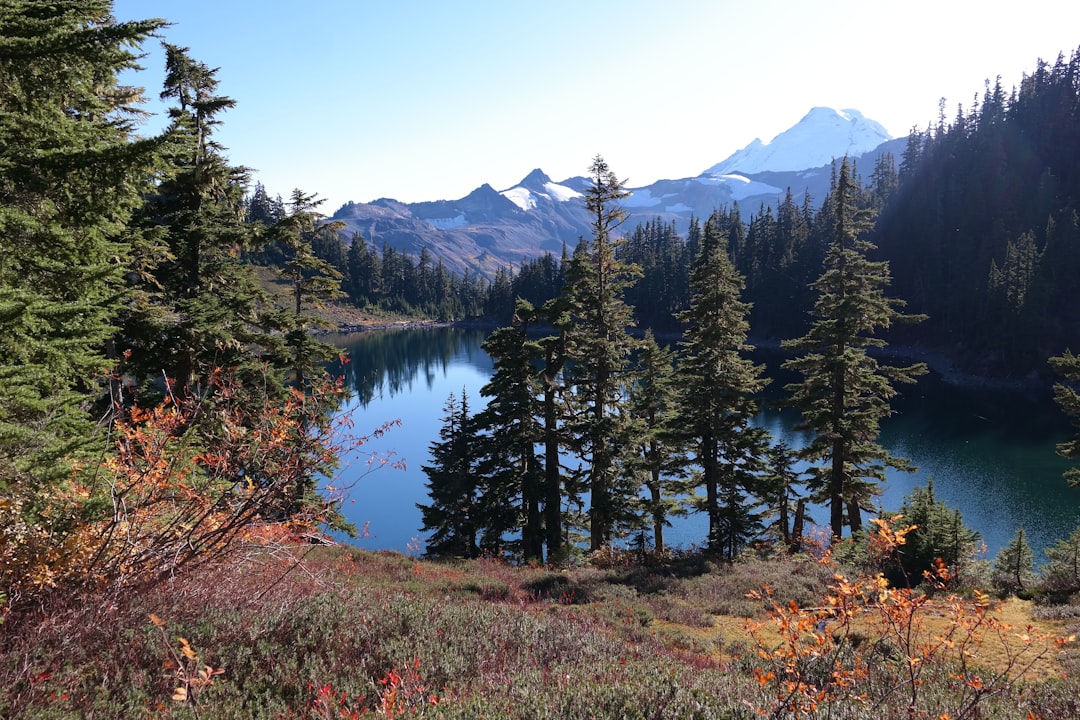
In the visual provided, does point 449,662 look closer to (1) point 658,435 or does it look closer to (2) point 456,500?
(1) point 658,435

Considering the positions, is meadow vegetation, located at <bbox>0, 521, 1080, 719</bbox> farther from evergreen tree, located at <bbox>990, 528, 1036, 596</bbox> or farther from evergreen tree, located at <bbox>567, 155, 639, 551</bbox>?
evergreen tree, located at <bbox>567, 155, 639, 551</bbox>

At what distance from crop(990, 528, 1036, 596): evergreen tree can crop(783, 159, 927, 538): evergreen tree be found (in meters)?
4.04

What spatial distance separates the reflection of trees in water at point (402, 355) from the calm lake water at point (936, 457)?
105 centimetres

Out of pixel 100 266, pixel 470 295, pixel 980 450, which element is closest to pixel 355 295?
pixel 470 295

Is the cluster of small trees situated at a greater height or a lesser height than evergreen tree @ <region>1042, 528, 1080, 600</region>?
greater

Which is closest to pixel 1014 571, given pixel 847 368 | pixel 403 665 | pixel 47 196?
pixel 847 368

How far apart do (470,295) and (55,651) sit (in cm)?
17728

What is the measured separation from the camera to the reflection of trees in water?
75.2m

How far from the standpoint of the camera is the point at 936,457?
43.1 meters

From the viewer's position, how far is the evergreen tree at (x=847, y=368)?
19859 mm

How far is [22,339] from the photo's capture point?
8.05 m

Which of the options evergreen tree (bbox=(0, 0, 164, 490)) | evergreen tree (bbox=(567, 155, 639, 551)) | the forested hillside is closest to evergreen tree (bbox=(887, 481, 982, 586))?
evergreen tree (bbox=(567, 155, 639, 551))

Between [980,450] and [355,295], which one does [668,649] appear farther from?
[355,295]

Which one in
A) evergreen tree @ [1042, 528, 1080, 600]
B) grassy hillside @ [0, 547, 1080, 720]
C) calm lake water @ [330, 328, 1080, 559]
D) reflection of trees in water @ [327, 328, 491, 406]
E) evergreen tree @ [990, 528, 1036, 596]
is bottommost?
calm lake water @ [330, 328, 1080, 559]
